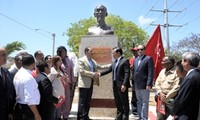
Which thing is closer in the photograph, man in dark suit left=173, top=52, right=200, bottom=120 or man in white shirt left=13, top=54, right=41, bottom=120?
man in dark suit left=173, top=52, right=200, bottom=120

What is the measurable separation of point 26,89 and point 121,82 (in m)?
3.39

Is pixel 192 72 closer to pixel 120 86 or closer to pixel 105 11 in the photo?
pixel 120 86

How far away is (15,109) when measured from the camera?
4703 mm

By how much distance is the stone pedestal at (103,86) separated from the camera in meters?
8.65

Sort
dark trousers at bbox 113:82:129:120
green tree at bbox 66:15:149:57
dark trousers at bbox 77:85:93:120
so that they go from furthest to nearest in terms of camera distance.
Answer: green tree at bbox 66:15:149:57 < dark trousers at bbox 77:85:93:120 < dark trousers at bbox 113:82:129:120

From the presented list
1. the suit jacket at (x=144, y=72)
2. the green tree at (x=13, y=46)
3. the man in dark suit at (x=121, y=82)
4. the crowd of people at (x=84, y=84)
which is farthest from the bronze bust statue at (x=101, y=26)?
the green tree at (x=13, y=46)

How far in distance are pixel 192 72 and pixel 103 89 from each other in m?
4.59

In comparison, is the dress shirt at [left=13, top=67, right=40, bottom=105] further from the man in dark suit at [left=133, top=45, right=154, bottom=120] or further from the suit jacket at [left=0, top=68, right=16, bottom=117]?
the man in dark suit at [left=133, top=45, right=154, bottom=120]

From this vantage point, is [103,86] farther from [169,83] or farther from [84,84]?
[169,83]

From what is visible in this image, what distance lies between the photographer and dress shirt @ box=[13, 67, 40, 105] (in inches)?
176

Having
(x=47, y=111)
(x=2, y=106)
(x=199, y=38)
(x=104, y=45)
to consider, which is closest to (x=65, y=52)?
(x=104, y=45)

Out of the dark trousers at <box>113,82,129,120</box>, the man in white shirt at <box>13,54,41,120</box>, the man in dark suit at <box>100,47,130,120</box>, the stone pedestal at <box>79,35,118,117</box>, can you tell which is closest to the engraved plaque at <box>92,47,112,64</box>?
the stone pedestal at <box>79,35,118,117</box>

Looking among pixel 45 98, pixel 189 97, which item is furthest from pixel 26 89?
pixel 189 97

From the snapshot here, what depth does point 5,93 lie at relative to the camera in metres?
4.49
